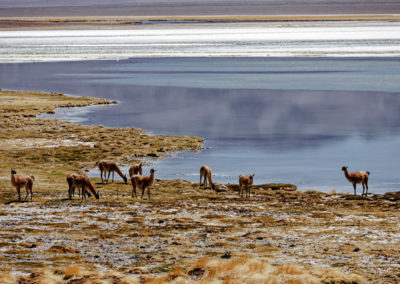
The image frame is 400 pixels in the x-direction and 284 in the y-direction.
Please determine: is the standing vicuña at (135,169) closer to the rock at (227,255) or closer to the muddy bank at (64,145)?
the muddy bank at (64,145)

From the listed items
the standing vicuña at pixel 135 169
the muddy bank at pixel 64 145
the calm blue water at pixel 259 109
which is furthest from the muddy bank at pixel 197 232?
the muddy bank at pixel 64 145

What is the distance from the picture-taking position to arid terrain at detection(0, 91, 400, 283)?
1205 centimetres

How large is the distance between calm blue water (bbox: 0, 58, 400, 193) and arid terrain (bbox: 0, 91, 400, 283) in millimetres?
3935

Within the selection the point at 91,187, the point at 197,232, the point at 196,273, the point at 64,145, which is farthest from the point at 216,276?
the point at 64,145

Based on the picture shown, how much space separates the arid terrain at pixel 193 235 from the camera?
12047 millimetres

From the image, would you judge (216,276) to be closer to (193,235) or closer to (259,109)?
(193,235)

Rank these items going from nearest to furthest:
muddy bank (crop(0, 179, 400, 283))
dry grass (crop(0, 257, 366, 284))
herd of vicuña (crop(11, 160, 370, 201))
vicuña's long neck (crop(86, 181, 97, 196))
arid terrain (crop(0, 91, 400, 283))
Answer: dry grass (crop(0, 257, 366, 284)), arid terrain (crop(0, 91, 400, 283)), muddy bank (crop(0, 179, 400, 283)), herd of vicuña (crop(11, 160, 370, 201)), vicuña's long neck (crop(86, 181, 97, 196))

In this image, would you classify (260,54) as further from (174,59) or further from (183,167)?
(183,167)

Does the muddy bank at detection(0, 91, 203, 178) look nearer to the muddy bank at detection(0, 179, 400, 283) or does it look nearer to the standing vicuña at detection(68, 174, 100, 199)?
the standing vicuña at detection(68, 174, 100, 199)

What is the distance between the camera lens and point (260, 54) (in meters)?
89.0

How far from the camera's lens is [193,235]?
15.4 meters

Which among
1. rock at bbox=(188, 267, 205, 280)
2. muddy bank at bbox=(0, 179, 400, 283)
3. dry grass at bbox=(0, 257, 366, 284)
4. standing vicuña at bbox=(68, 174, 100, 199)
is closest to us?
dry grass at bbox=(0, 257, 366, 284)

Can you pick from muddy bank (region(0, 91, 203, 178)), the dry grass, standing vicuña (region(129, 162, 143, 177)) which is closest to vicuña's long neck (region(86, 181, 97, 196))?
muddy bank (region(0, 91, 203, 178))

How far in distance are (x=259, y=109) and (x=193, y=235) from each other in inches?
1140
